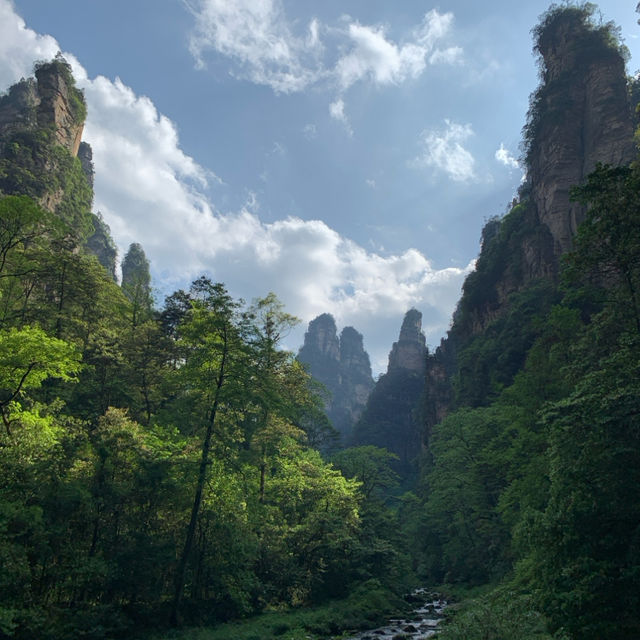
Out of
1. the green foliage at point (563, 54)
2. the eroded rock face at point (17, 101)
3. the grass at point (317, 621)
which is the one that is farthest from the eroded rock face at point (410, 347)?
the eroded rock face at point (17, 101)

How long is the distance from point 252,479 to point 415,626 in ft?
35.9

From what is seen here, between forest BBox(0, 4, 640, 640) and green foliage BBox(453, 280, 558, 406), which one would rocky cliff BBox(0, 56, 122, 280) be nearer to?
forest BBox(0, 4, 640, 640)

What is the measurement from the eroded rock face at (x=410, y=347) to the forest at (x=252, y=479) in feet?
318

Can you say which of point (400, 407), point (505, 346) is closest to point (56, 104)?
point (505, 346)

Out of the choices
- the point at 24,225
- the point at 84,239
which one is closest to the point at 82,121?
the point at 84,239

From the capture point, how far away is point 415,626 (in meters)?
20.6

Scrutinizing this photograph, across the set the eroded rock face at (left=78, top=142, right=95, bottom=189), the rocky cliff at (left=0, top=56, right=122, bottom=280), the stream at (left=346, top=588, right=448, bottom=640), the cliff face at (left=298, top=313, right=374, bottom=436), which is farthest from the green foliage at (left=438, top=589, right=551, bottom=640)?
the cliff face at (left=298, top=313, right=374, bottom=436)

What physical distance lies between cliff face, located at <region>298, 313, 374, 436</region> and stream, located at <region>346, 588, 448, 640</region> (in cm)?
13475

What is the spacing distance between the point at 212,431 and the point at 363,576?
14.8m

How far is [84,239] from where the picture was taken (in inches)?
1944

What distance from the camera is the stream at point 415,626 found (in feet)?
59.8

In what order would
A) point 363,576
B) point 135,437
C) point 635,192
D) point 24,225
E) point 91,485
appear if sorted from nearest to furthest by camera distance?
point 635,192 < point 91,485 < point 135,437 < point 24,225 < point 363,576

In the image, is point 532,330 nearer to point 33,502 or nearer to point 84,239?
point 33,502

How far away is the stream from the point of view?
18234 mm
